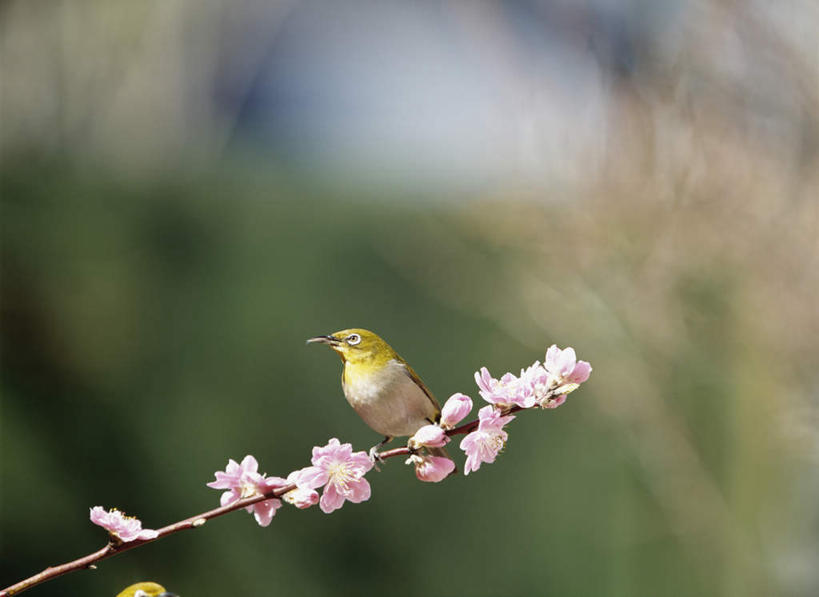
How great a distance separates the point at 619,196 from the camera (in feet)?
4.94

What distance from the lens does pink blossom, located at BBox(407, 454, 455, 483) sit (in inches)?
11.8

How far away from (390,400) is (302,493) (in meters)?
0.05

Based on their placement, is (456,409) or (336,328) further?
(336,328)

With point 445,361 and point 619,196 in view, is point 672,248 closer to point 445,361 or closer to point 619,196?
point 619,196

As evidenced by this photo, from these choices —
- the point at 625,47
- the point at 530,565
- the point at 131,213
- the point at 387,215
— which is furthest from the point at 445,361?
the point at 625,47

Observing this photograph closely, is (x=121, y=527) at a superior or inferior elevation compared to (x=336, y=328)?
inferior

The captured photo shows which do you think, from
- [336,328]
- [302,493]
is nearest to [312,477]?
[302,493]

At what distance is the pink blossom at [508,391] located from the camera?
312 mm

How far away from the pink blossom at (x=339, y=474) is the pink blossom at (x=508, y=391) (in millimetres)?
50

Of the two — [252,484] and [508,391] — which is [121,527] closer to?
[252,484]

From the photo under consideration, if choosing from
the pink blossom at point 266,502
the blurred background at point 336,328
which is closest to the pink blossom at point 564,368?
the pink blossom at point 266,502

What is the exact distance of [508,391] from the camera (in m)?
0.32

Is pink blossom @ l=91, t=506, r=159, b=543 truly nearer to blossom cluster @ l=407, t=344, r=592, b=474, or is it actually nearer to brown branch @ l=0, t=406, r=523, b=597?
brown branch @ l=0, t=406, r=523, b=597

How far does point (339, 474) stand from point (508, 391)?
70mm
